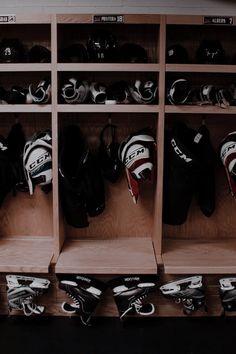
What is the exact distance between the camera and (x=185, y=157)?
2.15 m

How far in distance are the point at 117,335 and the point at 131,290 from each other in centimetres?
23

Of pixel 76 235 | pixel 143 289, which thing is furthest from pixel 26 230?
pixel 143 289

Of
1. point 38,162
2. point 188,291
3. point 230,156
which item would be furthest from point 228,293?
point 38,162

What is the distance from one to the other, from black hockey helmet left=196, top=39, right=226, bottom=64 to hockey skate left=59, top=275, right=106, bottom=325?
1.36 m

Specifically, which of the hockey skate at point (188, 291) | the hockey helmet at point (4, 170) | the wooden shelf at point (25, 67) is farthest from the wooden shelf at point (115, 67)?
the hockey skate at point (188, 291)

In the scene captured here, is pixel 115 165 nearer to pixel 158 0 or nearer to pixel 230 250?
pixel 230 250

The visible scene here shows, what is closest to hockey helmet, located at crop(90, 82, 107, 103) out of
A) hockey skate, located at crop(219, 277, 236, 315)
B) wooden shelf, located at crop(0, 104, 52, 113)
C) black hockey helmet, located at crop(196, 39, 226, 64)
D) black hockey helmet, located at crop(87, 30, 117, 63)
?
black hockey helmet, located at crop(87, 30, 117, 63)

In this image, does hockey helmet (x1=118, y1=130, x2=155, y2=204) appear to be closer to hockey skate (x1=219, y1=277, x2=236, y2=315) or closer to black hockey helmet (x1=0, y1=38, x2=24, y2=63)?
hockey skate (x1=219, y1=277, x2=236, y2=315)

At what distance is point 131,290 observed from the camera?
6.72 feet

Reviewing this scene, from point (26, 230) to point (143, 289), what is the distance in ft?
2.93

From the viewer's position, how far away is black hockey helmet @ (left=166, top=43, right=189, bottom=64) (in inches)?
85.9

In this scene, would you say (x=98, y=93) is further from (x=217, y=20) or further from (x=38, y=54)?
(x=217, y=20)

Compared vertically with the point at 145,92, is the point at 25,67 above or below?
above

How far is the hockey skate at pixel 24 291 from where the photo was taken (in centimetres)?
206
